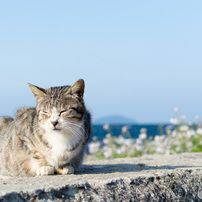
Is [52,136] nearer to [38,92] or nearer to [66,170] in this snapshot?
→ [66,170]

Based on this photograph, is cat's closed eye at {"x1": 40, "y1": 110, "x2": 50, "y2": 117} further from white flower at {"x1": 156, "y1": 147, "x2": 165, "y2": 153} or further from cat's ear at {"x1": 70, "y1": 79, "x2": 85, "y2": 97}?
white flower at {"x1": 156, "y1": 147, "x2": 165, "y2": 153}

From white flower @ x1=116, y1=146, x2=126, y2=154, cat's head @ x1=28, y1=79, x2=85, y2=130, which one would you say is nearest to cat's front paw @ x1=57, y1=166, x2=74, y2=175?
cat's head @ x1=28, y1=79, x2=85, y2=130

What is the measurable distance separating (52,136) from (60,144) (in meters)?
0.12

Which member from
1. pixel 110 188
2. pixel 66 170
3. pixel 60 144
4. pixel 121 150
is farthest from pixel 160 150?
pixel 110 188

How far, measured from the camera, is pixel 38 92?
3.75 metres

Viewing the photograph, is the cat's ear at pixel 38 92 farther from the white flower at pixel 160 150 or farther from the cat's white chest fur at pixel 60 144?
the white flower at pixel 160 150

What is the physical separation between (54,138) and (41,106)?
14.7 inches

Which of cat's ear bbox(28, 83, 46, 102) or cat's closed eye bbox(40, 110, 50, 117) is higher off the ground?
cat's ear bbox(28, 83, 46, 102)

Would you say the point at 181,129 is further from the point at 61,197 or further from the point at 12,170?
the point at 61,197

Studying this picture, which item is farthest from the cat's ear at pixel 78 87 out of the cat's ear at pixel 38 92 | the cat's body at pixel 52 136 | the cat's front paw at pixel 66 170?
the cat's front paw at pixel 66 170

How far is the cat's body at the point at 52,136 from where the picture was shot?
3.44 meters

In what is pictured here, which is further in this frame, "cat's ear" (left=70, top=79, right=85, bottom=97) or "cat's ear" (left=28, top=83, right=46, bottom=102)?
"cat's ear" (left=28, top=83, right=46, bottom=102)

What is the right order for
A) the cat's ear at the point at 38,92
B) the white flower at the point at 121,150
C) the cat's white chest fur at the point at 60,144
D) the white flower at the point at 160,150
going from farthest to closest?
the white flower at the point at 121,150
the white flower at the point at 160,150
the cat's ear at the point at 38,92
the cat's white chest fur at the point at 60,144

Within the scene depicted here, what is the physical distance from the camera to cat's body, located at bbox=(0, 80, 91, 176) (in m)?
3.44
